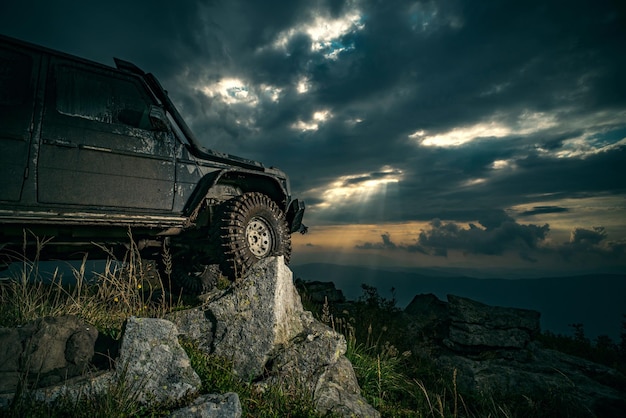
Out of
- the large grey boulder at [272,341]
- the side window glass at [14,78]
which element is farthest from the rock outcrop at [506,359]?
the side window glass at [14,78]

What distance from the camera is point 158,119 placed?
14.7 feet

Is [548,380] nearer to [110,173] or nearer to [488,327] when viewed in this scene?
[488,327]

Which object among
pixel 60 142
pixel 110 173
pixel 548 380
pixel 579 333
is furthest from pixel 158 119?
pixel 579 333

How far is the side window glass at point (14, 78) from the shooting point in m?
3.65

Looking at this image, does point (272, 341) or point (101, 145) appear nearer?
point (272, 341)

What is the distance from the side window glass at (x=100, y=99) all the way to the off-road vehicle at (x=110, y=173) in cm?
1

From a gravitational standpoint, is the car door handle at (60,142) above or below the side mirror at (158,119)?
below

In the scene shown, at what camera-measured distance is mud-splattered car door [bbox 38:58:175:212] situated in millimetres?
3818

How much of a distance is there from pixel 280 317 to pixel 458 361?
3784 mm

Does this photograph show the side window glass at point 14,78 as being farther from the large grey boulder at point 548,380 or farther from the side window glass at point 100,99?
the large grey boulder at point 548,380

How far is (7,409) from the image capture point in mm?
1811

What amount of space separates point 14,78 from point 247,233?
3043mm

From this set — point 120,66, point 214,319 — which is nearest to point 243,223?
point 214,319

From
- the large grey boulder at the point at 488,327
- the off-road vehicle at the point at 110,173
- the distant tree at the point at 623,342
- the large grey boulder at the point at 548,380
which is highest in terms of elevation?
the off-road vehicle at the point at 110,173
